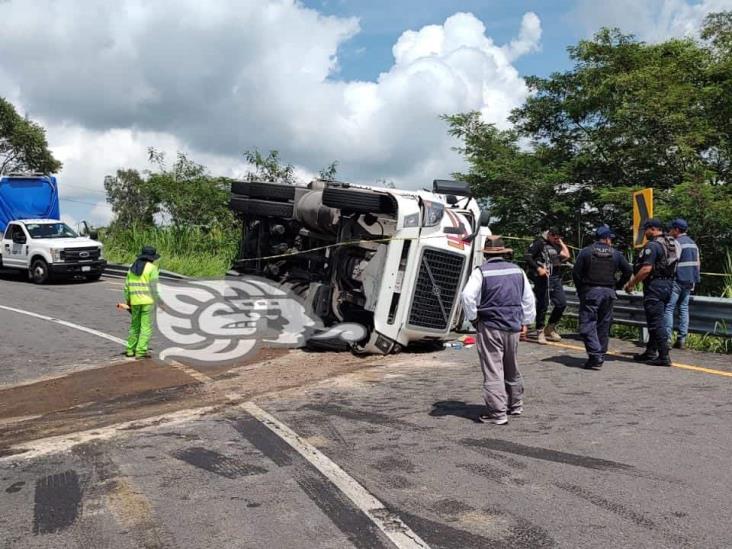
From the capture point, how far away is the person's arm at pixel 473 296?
6.00m

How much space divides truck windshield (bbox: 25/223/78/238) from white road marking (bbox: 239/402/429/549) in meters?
17.3

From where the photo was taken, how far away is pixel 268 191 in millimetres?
11328

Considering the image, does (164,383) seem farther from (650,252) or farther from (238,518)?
(650,252)

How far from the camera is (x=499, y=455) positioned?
16.6ft

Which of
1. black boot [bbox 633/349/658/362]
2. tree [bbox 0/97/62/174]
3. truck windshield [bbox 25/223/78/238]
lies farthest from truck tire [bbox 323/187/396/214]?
tree [bbox 0/97/62/174]

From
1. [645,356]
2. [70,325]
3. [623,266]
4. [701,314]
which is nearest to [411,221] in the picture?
[623,266]

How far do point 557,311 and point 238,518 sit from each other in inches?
277

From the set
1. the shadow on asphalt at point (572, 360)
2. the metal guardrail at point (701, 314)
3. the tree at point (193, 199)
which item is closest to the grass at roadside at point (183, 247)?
the tree at point (193, 199)

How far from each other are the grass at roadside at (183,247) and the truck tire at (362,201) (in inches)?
524

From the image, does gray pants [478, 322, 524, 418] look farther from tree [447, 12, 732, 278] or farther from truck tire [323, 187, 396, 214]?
tree [447, 12, 732, 278]

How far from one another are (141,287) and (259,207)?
95.1 inches

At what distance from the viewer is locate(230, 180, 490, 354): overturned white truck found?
8.88 m

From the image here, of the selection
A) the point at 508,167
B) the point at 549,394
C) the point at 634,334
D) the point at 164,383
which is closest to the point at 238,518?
the point at 549,394

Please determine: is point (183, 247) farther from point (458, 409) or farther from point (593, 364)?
point (458, 409)
